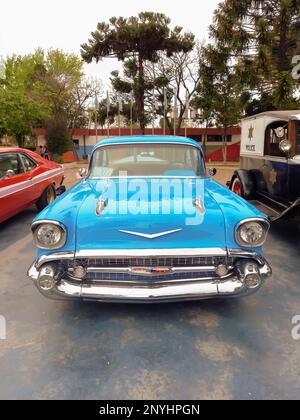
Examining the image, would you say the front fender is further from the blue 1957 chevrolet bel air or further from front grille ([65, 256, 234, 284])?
front grille ([65, 256, 234, 284])

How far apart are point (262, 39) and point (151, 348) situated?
44.7 ft

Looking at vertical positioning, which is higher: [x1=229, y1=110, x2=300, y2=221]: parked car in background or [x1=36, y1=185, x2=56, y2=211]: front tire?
[x1=229, y1=110, x2=300, y2=221]: parked car in background

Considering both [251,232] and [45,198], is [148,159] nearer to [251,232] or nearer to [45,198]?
[251,232]

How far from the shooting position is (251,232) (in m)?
2.73

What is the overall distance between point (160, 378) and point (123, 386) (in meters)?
0.27

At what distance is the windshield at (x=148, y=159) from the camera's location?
3998mm

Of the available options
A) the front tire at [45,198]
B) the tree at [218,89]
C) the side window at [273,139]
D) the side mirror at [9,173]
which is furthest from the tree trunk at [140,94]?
the side mirror at [9,173]

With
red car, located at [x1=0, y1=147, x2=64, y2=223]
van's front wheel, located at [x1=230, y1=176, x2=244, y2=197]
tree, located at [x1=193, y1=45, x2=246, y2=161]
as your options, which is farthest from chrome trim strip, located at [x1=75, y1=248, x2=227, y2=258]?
tree, located at [x1=193, y1=45, x2=246, y2=161]

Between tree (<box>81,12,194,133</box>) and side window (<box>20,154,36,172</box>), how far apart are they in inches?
702

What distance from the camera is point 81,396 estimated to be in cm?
213

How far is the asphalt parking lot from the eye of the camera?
7.18ft

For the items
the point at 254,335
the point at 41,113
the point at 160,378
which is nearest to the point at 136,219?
the point at 160,378

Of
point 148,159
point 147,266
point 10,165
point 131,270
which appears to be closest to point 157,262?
point 147,266

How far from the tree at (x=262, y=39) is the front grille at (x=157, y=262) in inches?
437
